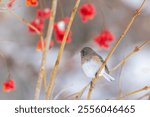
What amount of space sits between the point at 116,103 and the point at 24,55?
1801mm

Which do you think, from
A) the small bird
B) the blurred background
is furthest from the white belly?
the blurred background

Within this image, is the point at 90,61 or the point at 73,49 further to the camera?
the point at 73,49

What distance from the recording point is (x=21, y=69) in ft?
10.3

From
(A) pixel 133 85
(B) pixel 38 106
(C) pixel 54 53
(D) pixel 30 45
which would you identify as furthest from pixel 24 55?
(B) pixel 38 106

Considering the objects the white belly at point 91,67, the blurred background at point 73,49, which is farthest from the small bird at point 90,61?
the blurred background at point 73,49

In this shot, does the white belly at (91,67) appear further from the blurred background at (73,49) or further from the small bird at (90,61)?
the blurred background at (73,49)

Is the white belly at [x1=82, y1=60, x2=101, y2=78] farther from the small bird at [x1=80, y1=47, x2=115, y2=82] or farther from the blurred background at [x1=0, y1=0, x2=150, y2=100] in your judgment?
the blurred background at [x1=0, y1=0, x2=150, y2=100]

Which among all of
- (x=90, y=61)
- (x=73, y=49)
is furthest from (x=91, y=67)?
(x=73, y=49)

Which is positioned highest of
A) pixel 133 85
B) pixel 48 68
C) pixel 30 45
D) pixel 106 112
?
pixel 30 45

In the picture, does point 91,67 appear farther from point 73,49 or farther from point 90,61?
point 73,49

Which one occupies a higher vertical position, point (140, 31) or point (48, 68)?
point (140, 31)

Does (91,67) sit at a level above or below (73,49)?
below

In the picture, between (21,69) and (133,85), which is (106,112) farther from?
(21,69)

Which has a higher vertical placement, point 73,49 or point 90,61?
point 73,49
